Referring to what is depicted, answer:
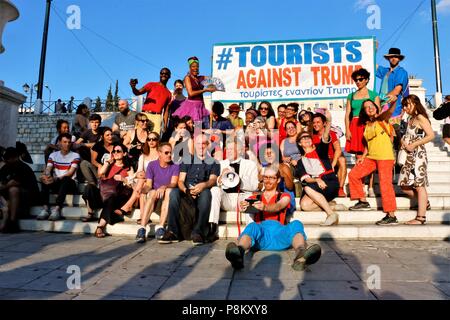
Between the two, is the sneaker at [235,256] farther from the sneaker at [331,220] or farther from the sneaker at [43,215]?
the sneaker at [43,215]

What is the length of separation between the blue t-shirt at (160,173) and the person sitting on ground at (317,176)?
2078 millimetres

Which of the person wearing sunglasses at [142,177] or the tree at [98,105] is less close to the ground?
the tree at [98,105]

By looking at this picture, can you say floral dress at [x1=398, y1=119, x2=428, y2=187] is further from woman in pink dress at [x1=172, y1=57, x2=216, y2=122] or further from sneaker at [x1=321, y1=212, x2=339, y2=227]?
woman in pink dress at [x1=172, y1=57, x2=216, y2=122]

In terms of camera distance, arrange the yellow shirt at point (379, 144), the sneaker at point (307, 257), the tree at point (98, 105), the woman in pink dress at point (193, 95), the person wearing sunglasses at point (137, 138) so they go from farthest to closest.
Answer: the tree at point (98, 105)
the woman in pink dress at point (193, 95)
the person wearing sunglasses at point (137, 138)
the yellow shirt at point (379, 144)
the sneaker at point (307, 257)

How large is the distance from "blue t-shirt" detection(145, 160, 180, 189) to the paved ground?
3.29ft

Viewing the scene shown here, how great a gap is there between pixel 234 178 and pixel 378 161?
2310mm

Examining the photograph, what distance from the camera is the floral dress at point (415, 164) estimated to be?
14.8 feet

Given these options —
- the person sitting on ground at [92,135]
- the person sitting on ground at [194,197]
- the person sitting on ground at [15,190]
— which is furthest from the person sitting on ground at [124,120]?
the person sitting on ground at [194,197]

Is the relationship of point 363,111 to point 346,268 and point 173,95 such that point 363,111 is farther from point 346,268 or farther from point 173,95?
point 173,95

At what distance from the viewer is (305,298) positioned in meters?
2.33

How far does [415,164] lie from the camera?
4.54 metres

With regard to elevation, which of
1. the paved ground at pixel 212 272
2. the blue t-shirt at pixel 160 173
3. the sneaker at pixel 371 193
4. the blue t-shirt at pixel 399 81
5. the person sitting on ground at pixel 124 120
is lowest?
the paved ground at pixel 212 272
